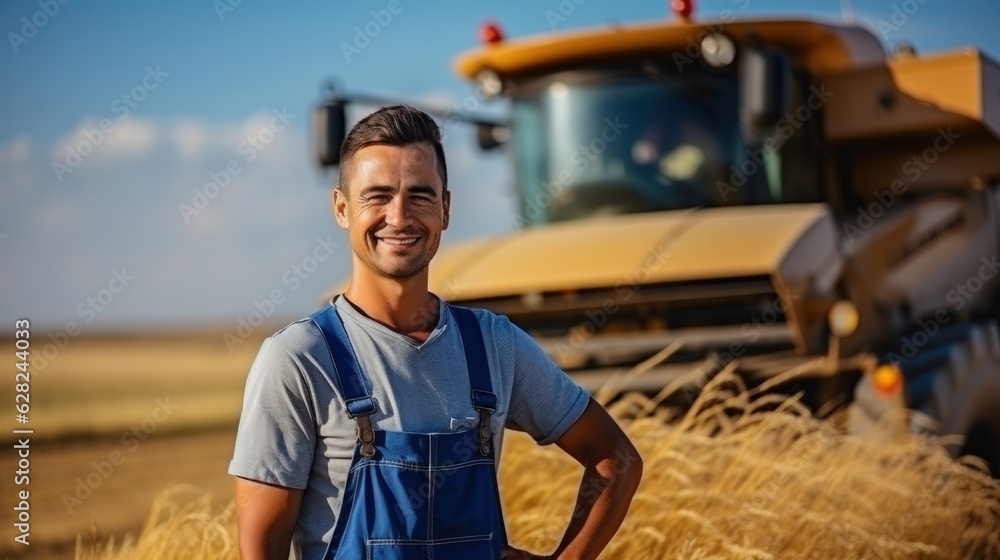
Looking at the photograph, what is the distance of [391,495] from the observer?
221 cm

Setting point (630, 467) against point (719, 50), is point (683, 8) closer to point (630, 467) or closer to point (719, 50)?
point (719, 50)

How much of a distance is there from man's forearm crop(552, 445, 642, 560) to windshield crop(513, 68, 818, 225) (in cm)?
465

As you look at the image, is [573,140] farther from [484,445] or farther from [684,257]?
[484,445]

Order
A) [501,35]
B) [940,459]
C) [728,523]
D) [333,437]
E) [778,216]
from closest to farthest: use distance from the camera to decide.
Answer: [333,437] < [728,523] < [940,459] < [778,216] < [501,35]

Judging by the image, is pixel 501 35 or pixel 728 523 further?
pixel 501 35

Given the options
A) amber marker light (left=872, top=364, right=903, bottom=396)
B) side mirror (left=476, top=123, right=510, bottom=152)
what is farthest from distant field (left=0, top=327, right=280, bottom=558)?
amber marker light (left=872, top=364, right=903, bottom=396)

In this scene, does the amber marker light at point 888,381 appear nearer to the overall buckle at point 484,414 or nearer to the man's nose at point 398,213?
the overall buckle at point 484,414

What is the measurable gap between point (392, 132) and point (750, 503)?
106 inches

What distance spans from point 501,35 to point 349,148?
569 centimetres

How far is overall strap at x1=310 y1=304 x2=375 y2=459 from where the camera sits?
2.19m

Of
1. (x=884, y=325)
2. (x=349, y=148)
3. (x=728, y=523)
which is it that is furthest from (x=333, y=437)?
(x=884, y=325)

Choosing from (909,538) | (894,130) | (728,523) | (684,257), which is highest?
(894,130)

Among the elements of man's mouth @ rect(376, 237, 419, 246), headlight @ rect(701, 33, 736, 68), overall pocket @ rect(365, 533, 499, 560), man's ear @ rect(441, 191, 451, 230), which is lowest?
overall pocket @ rect(365, 533, 499, 560)

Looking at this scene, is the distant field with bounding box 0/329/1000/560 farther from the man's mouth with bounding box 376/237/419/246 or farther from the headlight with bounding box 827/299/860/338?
the man's mouth with bounding box 376/237/419/246
